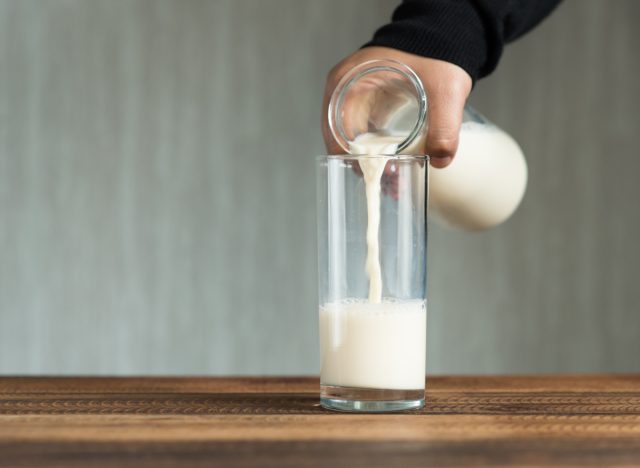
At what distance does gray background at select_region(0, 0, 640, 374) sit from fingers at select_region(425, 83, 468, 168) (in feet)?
4.27

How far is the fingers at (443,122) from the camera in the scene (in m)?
0.85

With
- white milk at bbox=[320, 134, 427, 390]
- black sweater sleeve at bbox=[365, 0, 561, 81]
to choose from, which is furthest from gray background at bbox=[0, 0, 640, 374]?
white milk at bbox=[320, 134, 427, 390]

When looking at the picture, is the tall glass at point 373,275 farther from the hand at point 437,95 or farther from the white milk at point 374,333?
the hand at point 437,95

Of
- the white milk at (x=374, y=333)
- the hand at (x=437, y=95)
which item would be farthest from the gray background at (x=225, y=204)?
the white milk at (x=374, y=333)

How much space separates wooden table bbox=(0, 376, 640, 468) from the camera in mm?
561

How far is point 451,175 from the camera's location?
1.03 m

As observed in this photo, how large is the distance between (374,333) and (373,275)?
0.16 feet

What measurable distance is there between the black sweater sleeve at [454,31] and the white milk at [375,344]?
0.32m

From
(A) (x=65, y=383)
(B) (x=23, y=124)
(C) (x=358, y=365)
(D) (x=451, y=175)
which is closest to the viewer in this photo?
(C) (x=358, y=365)

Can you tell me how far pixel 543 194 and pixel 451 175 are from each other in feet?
4.13

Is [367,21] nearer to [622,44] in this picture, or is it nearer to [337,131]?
[622,44]

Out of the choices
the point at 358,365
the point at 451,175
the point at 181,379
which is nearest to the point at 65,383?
the point at 181,379

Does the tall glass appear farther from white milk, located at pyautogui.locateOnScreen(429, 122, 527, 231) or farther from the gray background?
the gray background

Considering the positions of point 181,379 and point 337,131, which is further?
point 181,379
